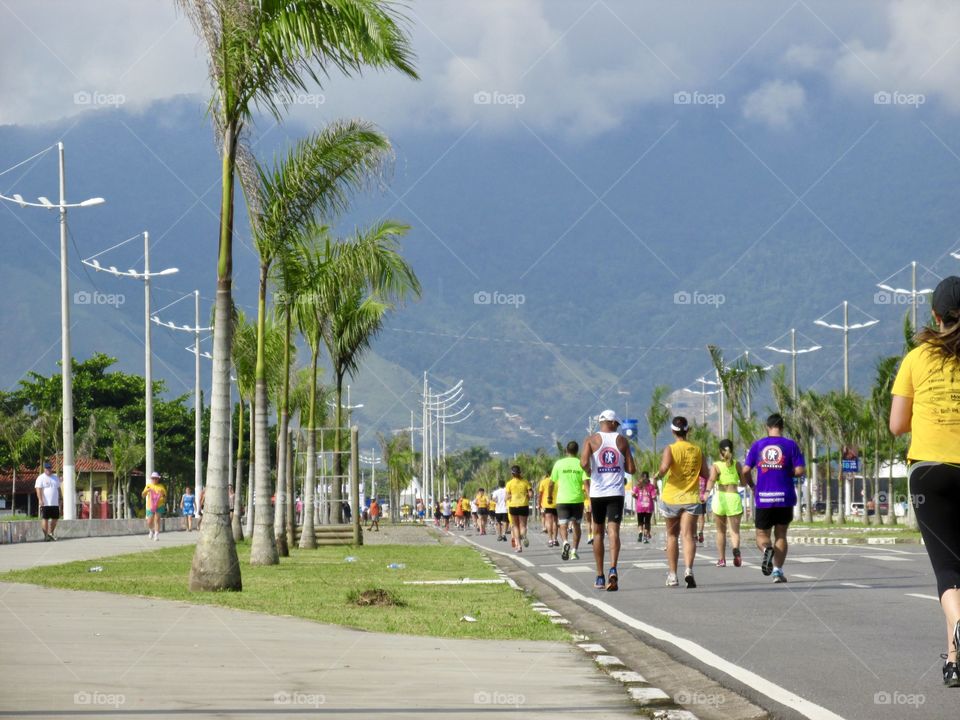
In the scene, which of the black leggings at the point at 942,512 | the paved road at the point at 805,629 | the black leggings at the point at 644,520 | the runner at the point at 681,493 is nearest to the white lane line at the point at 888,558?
the paved road at the point at 805,629

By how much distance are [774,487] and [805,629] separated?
644 centimetres

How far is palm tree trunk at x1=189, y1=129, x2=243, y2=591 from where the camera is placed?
17906 millimetres

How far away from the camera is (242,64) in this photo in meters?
18.9

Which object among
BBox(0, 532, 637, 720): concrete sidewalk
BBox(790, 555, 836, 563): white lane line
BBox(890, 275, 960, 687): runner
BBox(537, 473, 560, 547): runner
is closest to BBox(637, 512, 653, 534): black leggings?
BBox(537, 473, 560, 547): runner

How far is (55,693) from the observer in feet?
26.6

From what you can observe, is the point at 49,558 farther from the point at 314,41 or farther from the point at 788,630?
the point at 788,630

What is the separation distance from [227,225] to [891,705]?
39.2 feet

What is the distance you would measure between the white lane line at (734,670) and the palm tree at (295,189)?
1008 cm

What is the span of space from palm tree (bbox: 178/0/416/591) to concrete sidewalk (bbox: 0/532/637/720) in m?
4.62

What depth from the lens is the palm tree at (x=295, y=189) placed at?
2375 cm

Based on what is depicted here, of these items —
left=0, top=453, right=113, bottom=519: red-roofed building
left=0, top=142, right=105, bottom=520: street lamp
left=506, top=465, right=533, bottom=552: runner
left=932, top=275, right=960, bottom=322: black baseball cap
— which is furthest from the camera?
left=0, top=453, right=113, bottom=519: red-roofed building

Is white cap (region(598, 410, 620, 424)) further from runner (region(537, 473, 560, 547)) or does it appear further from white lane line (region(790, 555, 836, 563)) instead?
runner (region(537, 473, 560, 547))

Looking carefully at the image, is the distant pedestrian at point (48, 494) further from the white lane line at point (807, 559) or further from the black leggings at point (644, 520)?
the white lane line at point (807, 559)

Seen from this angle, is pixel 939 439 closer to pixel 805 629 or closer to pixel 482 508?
pixel 805 629
